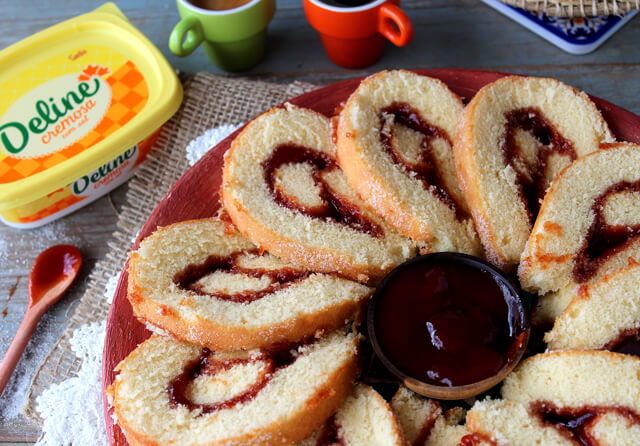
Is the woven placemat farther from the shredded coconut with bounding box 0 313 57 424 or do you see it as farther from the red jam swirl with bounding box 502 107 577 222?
the shredded coconut with bounding box 0 313 57 424

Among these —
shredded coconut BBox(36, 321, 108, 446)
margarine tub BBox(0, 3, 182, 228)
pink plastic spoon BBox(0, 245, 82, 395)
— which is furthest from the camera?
margarine tub BBox(0, 3, 182, 228)

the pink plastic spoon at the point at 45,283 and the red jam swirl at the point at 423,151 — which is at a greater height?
the red jam swirl at the point at 423,151

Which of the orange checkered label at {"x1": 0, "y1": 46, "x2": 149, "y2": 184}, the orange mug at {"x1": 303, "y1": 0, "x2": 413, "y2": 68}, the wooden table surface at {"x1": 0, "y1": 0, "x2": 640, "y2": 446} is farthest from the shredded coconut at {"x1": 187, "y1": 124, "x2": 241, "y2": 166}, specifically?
the orange mug at {"x1": 303, "y1": 0, "x2": 413, "y2": 68}

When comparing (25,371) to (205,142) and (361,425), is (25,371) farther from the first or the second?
(361,425)

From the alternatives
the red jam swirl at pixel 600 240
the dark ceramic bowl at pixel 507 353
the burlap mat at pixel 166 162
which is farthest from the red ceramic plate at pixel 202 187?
the dark ceramic bowl at pixel 507 353

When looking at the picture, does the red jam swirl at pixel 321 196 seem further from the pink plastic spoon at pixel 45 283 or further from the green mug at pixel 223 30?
the pink plastic spoon at pixel 45 283

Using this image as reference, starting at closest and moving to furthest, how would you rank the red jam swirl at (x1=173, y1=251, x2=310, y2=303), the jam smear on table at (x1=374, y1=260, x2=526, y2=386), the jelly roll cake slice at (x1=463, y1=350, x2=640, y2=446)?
the jelly roll cake slice at (x1=463, y1=350, x2=640, y2=446) → the jam smear on table at (x1=374, y1=260, x2=526, y2=386) → the red jam swirl at (x1=173, y1=251, x2=310, y2=303)
